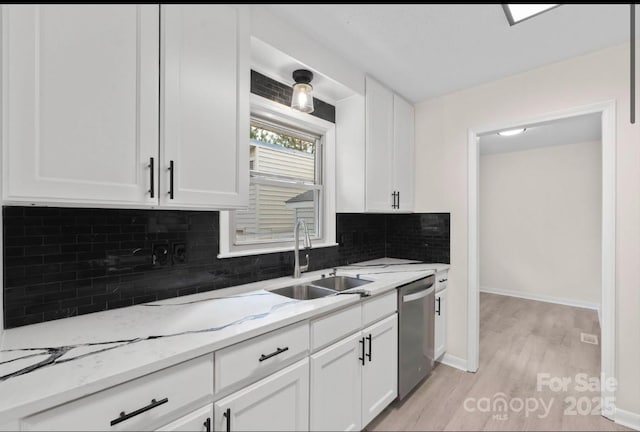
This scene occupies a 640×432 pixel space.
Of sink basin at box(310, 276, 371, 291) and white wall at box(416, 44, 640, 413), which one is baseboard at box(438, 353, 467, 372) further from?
sink basin at box(310, 276, 371, 291)

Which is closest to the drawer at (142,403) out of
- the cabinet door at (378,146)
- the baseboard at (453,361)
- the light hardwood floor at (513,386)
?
the light hardwood floor at (513,386)

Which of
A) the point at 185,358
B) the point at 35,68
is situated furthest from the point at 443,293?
the point at 35,68

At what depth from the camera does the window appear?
7.07ft

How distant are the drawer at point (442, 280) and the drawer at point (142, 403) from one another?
201 cm

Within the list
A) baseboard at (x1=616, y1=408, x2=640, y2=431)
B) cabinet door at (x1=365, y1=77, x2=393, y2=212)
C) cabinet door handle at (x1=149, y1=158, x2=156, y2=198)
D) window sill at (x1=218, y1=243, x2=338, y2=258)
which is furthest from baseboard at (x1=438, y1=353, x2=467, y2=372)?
cabinet door handle at (x1=149, y1=158, x2=156, y2=198)

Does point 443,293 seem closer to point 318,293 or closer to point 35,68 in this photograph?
point 318,293

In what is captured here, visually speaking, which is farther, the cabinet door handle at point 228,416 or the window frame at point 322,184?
the window frame at point 322,184

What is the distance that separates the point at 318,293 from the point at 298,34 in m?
1.58

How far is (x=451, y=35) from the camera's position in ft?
6.32

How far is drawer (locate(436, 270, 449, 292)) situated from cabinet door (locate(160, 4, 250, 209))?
5.92ft

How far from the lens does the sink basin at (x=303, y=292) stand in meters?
1.96

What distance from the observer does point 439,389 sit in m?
2.36

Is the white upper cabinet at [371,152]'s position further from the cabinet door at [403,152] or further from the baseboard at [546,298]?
the baseboard at [546,298]

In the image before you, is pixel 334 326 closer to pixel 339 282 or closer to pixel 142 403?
pixel 339 282
